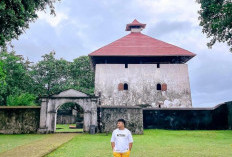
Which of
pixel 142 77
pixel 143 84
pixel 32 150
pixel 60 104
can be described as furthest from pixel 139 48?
pixel 32 150

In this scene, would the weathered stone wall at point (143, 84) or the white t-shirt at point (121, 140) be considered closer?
the white t-shirt at point (121, 140)

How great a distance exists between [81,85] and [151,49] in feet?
40.1

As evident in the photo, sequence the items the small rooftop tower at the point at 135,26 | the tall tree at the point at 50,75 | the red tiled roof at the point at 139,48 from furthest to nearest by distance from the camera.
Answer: the tall tree at the point at 50,75 → the small rooftop tower at the point at 135,26 → the red tiled roof at the point at 139,48

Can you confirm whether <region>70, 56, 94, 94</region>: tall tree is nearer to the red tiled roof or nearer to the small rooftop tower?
the small rooftop tower

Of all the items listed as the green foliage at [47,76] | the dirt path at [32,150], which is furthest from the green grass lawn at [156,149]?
the green foliage at [47,76]

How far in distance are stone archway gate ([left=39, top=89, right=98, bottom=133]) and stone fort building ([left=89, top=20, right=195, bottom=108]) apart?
255 inches

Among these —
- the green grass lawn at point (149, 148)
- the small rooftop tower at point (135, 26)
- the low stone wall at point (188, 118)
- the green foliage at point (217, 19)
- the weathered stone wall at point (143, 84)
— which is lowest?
the green grass lawn at point (149, 148)

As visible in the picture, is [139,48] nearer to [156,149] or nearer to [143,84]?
[143,84]

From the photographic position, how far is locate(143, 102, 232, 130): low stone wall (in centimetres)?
1789

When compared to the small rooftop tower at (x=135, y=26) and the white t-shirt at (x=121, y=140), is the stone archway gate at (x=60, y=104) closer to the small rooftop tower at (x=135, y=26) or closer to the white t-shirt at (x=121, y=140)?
the white t-shirt at (x=121, y=140)

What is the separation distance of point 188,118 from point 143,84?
19.9 ft

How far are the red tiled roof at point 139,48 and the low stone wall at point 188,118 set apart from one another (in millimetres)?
6599

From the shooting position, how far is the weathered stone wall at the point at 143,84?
2197cm

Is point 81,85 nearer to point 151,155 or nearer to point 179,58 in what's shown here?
point 179,58
